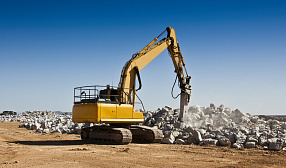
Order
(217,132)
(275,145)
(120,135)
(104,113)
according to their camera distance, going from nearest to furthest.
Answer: (275,145), (104,113), (120,135), (217,132)

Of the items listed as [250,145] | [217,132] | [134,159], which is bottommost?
[134,159]

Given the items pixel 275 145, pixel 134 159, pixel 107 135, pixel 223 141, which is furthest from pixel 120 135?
pixel 275 145

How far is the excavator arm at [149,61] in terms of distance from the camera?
46.3 feet

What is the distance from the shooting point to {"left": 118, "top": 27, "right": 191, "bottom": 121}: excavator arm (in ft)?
46.3

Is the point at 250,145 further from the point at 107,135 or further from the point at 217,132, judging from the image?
the point at 107,135

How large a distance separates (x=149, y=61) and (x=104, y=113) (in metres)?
4.01

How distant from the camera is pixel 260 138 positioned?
12539 mm

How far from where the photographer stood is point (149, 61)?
1536cm

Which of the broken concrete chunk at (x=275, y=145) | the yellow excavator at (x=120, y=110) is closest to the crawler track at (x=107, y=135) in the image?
the yellow excavator at (x=120, y=110)

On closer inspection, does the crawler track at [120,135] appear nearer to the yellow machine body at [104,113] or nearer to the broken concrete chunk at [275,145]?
the yellow machine body at [104,113]

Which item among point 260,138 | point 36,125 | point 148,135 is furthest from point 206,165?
point 36,125

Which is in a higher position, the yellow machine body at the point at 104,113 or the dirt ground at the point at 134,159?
the yellow machine body at the point at 104,113

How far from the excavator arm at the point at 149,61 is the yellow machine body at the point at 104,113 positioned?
67 cm

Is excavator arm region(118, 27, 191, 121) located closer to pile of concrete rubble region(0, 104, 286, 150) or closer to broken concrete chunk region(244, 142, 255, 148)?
pile of concrete rubble region(0, 104, 286, 150)
